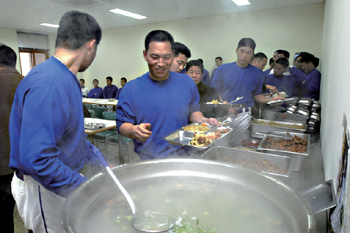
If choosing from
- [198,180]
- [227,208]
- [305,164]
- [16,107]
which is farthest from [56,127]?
[305,164]

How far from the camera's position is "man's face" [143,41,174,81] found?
4.33ft

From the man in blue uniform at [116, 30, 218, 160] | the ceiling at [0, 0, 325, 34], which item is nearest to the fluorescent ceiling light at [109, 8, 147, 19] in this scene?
the ceiling at [0, 0, 325, 34]

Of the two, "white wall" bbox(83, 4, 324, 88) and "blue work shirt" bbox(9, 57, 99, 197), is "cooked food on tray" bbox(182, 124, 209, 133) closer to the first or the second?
"blue work shirt" bbox(9, 57, 99, 197)

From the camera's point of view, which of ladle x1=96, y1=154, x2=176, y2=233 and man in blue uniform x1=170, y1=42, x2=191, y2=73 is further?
man in blue uniform x1=170, y1=42, x2=191, y2=73

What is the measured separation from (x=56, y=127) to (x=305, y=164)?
1.40 m

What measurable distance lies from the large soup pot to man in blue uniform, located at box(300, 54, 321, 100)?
10.6 ft

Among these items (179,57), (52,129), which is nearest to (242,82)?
(179,57)

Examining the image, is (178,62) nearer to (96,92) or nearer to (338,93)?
(338,93)

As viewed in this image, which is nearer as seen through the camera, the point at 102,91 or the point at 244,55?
the point at 244,55

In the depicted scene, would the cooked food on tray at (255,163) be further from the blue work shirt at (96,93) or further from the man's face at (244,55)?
the blue work shirt at (96,93)

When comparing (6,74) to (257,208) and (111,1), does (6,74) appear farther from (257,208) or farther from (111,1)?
(111,1)

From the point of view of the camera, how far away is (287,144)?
159 cm

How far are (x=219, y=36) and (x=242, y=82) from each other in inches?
140

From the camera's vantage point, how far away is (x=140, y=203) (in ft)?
2.46
